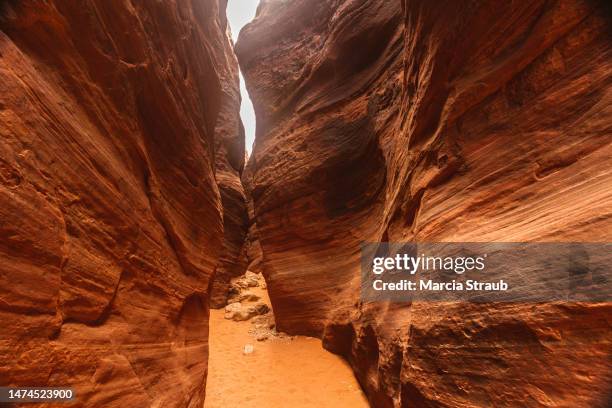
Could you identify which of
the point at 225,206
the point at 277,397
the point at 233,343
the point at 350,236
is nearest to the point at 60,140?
the point at 277,397

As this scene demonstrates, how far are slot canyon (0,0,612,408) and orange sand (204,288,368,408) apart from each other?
0.15 m

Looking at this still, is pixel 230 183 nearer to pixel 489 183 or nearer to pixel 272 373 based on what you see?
pixel 272 373

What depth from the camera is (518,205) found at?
162 inches

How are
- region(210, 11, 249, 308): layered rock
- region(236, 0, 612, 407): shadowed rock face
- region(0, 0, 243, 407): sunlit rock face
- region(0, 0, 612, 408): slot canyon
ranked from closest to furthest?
1. region(0, 0, 243, 407): sunlit rock face
2. region(0, 0, 612, 408): slot canyon
3. region(236, 0, 612, 407): shadowed rock face
4. region(210, 11, 249, 308): layered rock

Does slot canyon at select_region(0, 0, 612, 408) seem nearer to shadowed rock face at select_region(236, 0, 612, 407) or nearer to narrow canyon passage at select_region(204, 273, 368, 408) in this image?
shadowed rock face at select_region(236, 0, 612, 407)

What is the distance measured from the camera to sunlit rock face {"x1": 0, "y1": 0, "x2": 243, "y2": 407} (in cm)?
286

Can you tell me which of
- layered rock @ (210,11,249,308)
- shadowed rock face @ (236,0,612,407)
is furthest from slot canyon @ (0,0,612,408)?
layered rock @ (210,11,249,308)

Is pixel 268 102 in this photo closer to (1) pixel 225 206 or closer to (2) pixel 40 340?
(1) pixel 225 206

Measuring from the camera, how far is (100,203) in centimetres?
404

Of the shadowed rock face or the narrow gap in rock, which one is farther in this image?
the narrow gap in rock

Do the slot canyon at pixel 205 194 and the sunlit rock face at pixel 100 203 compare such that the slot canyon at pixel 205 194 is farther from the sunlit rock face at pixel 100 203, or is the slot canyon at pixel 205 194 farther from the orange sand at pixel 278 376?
the orange sand at pixel 278 376

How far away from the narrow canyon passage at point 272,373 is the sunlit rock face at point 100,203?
7.93ft

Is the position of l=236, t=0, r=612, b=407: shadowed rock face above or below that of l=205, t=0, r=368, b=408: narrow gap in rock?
above

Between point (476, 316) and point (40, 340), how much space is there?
4654 millimetres
